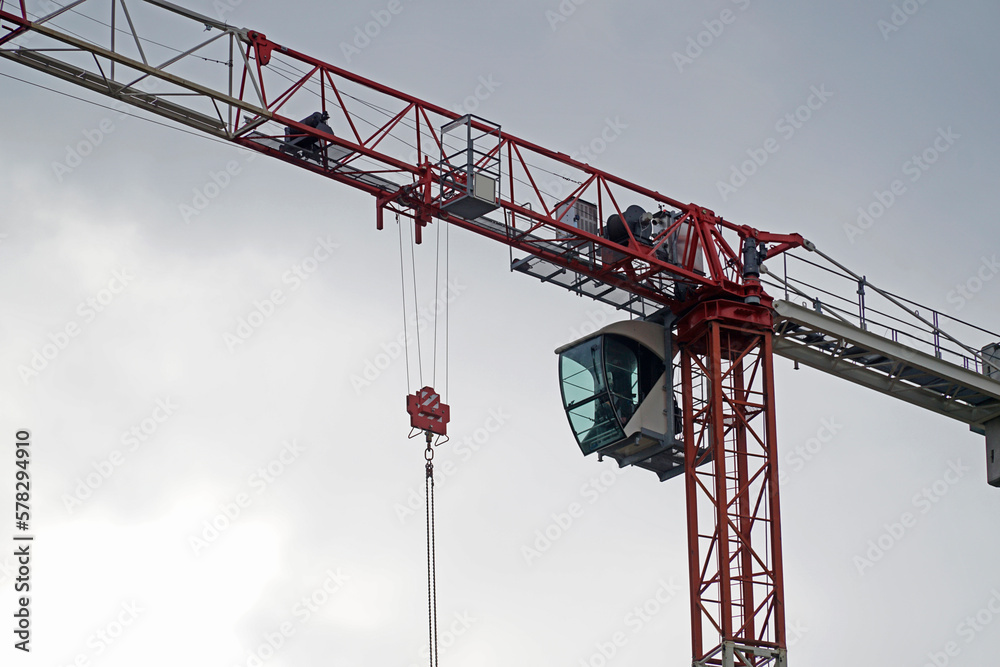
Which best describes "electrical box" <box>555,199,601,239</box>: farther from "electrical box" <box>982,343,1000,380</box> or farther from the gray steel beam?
"electrical box" <box>982,343,1000,380</box>

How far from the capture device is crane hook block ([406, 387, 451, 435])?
185 feet

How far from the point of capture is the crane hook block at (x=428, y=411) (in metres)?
56.3

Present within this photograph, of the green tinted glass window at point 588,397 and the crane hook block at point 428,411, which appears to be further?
the green tinted glass window at point 588,397

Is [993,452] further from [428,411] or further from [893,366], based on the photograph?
[428,411]

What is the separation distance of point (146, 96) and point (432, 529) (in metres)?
12.7

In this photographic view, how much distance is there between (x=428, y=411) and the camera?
Answer: 56.6 metres

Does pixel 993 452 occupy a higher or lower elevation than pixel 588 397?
higher

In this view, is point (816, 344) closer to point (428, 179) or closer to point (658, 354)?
point (658, 354)

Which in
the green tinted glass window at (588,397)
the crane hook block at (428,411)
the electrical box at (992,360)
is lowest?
the crane hook block at (428,411)

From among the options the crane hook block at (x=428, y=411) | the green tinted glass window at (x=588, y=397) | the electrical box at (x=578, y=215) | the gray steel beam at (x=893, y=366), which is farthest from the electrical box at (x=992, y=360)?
the crane hook block at (x=428, y=411)

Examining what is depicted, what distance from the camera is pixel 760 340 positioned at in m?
62.6

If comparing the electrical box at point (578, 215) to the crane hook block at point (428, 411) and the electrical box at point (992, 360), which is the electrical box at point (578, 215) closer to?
the crane hook block at point (428, 411)

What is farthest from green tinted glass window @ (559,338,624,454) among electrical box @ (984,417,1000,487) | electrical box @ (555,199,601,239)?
electrical box @ (984,417,1000,487)

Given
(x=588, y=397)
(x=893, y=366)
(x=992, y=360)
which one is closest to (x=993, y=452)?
(x=992, y=360)
